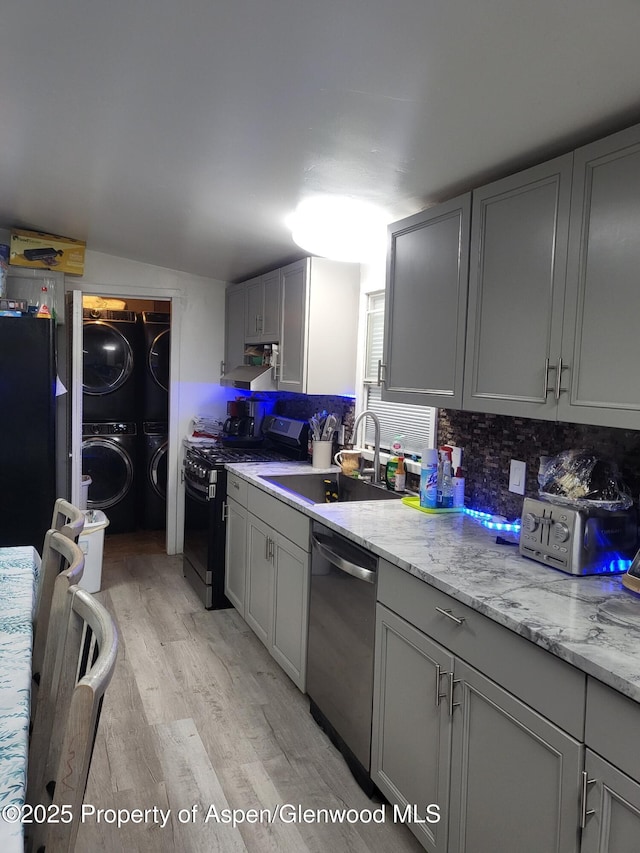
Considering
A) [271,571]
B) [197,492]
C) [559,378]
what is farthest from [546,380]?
[197,492]

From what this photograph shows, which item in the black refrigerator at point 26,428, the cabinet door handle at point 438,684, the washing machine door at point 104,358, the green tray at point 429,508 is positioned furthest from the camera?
the washing machine door at point 104,358

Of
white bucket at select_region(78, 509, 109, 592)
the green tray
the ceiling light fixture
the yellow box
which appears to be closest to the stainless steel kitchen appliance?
the green tray

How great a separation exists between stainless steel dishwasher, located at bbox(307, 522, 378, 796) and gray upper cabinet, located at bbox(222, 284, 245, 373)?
2270 mm

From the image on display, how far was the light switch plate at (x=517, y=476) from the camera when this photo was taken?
231 cm

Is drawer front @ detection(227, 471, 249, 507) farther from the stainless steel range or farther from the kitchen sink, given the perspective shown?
the kitchen sink

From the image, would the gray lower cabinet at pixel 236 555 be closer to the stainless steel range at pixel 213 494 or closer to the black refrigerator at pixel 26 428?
the stainless steel range at pixel 213 494

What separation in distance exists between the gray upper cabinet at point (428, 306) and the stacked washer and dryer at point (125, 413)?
320 cm

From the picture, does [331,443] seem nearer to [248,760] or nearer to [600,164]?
[248,760]

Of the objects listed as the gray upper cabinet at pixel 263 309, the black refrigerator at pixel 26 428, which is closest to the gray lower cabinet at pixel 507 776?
the gray upper cabinet at pixel 263 309

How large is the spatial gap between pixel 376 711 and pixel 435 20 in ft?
6.37

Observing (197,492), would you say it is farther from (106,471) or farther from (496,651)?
(496,651)

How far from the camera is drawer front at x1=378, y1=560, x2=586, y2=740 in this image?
1284 mm

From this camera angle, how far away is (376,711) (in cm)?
205

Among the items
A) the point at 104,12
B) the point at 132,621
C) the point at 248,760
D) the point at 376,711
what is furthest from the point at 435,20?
the point at 132,621
